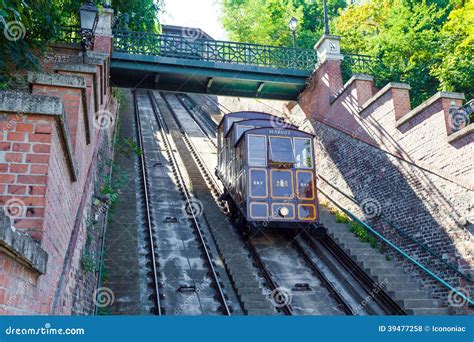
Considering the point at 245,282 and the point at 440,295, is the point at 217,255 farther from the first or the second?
the point at 440,295

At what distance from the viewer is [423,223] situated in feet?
34.7

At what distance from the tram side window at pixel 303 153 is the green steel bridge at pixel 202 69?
484 centimetres

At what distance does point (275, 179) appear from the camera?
12055mm

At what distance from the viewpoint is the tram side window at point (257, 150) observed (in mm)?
12188

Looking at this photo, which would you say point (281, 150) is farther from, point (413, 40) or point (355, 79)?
point (413, 40)

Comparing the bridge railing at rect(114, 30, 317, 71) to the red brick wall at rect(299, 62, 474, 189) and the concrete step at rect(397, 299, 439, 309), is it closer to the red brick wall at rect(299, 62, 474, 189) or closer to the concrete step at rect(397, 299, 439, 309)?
the red brick wall at rect(299, 62, 474, 189)

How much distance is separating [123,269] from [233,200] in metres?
4.82

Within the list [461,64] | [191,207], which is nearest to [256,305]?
[191,207]

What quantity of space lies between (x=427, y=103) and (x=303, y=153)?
342 cm

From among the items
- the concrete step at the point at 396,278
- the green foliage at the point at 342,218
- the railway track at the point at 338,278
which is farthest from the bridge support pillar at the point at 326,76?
the concrete step at the point at 396,278

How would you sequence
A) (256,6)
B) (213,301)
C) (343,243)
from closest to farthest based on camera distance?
(213,301)
(343,243)
(256,6)

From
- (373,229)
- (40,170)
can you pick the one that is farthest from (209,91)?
(40,170)

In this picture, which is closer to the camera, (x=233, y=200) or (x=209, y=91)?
(x=233, y=200)

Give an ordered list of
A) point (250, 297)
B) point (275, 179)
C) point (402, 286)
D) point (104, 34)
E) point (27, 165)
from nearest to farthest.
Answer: point (27, 165) < point (250, 297) < point (402, 286) < point (275, 179) < point (104, 34)
